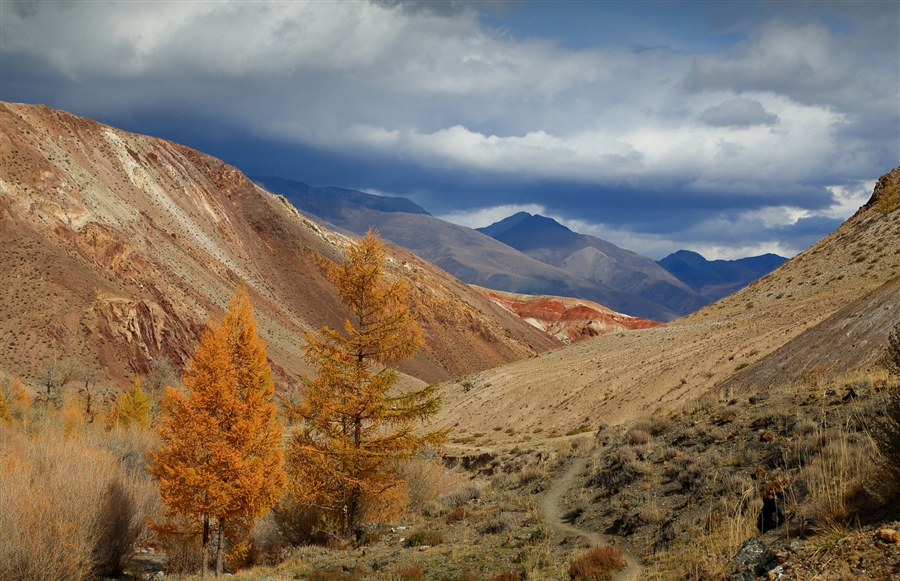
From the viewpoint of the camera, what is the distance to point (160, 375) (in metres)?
72.3

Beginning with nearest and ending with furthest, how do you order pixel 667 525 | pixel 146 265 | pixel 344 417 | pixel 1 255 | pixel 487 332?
pixel 667 525 → pixel 344 417 → pixel 1 255 → pixel 146 265 → pixel 487 332

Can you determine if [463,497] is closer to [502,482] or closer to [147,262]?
[502,482]

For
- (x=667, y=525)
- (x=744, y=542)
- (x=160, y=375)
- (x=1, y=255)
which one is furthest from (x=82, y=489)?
(x=1, y=255)

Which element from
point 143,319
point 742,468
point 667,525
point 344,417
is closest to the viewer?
point 667,525

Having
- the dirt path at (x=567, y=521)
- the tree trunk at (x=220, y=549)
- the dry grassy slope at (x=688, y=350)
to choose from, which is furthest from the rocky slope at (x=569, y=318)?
the tree trunk at (x=220, y=549)

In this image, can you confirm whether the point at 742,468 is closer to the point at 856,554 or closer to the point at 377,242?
the point at 856,554

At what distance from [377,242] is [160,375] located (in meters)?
58.8

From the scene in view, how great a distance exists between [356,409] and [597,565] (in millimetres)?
11538

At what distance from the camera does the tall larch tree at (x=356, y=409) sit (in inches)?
822

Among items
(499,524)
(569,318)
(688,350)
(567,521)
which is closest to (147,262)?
(688,350)

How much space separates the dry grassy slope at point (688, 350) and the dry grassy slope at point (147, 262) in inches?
1242

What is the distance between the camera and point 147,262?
9075 centimetres

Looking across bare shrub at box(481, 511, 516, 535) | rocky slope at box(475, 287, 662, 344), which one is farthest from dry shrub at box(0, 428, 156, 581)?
rocky slope at box(475, 287, 662, 344)

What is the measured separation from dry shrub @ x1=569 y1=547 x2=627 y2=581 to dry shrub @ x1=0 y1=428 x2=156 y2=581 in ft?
55.2
